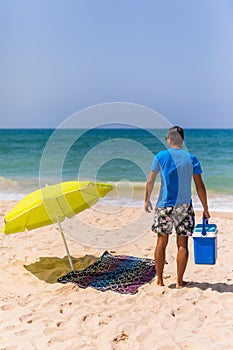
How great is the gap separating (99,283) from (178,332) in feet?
5.12

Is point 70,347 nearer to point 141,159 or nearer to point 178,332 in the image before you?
point 178,332

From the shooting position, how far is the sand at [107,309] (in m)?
3.78

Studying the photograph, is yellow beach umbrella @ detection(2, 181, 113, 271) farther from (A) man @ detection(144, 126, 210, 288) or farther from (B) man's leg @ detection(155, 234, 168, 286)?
(B) man's leg @ detection(155, 234, 168, 286)

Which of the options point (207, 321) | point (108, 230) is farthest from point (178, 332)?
point (108, 230)

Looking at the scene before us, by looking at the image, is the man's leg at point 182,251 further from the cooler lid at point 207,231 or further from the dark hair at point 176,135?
the dark hair at point 176,135

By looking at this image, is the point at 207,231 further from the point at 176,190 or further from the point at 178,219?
the point at 176,190

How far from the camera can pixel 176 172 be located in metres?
4.80

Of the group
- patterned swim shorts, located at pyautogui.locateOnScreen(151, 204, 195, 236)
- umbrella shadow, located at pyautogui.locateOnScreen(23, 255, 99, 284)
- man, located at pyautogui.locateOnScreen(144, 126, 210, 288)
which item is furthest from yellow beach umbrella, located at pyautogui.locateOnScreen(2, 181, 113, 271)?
patterned swim shorts, located at pyautogui.locateOnScreen(151, 204, 195, 236)

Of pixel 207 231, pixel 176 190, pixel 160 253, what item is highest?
pixel 176 190

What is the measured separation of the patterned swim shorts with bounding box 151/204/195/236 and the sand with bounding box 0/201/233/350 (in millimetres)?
629

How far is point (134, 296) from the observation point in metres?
4.85

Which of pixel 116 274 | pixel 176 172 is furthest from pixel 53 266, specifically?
pixel 176 172

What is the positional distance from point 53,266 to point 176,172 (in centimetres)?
227

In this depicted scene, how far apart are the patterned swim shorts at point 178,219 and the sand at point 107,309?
0.63 m
